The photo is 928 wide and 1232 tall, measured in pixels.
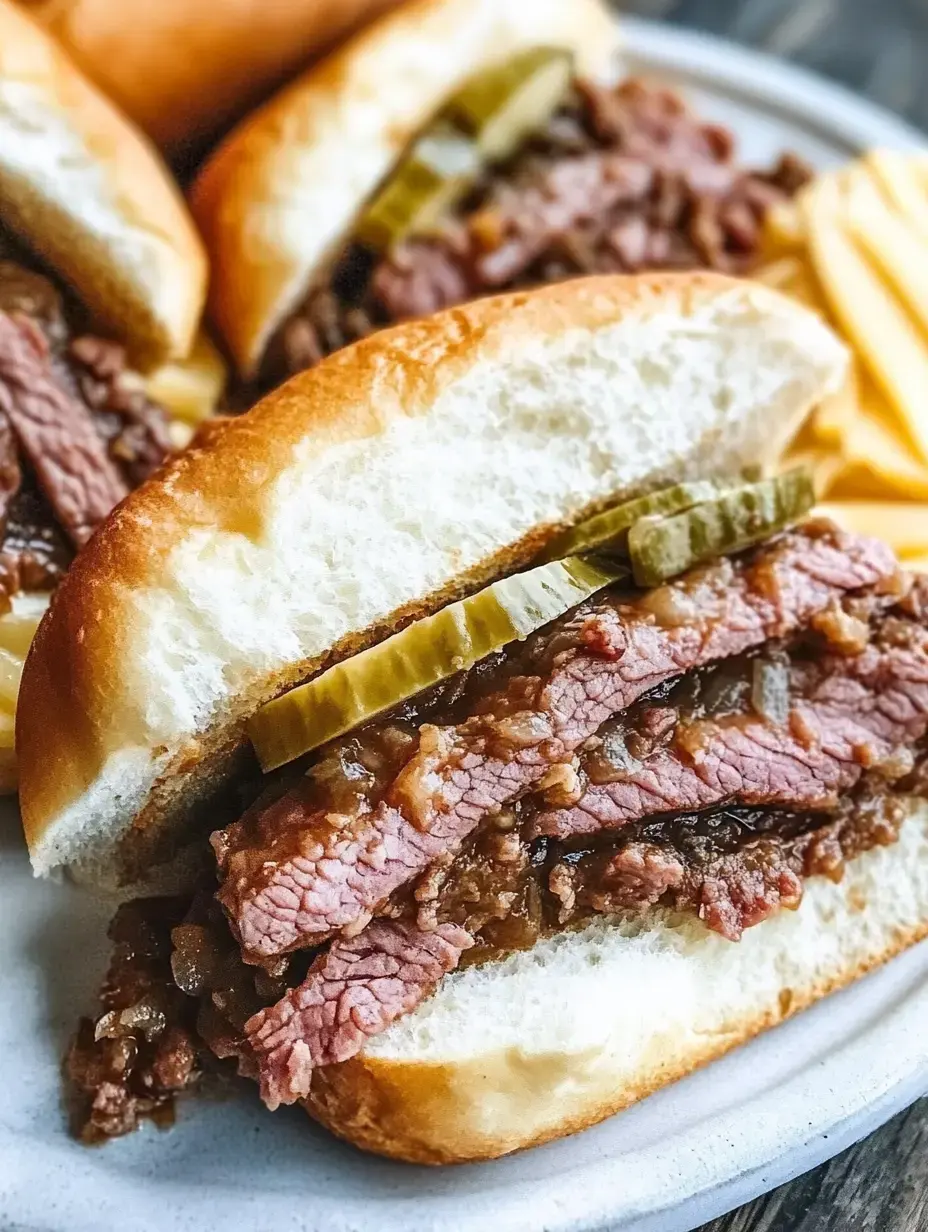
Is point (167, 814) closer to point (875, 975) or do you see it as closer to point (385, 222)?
point (875, 975)

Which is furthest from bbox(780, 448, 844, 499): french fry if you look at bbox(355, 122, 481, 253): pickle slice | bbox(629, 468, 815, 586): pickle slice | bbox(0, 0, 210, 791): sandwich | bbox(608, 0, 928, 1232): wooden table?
bbox(608, 0, 928, 1232): wooden table

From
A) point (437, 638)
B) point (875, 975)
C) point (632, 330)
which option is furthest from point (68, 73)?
point (875, 975)

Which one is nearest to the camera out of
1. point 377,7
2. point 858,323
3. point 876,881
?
point 876,881

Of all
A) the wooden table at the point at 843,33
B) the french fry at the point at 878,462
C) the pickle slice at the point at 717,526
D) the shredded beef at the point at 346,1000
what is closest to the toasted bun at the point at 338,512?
the pickle slice at the point at 717,526

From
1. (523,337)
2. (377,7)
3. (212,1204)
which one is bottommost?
(212,1204)

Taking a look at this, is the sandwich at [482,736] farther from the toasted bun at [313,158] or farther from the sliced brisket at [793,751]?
the toasted bun at [313,158]

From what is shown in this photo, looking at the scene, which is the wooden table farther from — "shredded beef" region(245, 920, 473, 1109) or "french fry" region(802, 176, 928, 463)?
"shredded beef" region(245, 920, 473, 1109)

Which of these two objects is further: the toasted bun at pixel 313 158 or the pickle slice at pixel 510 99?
the pickle slice at pixel 510 99
